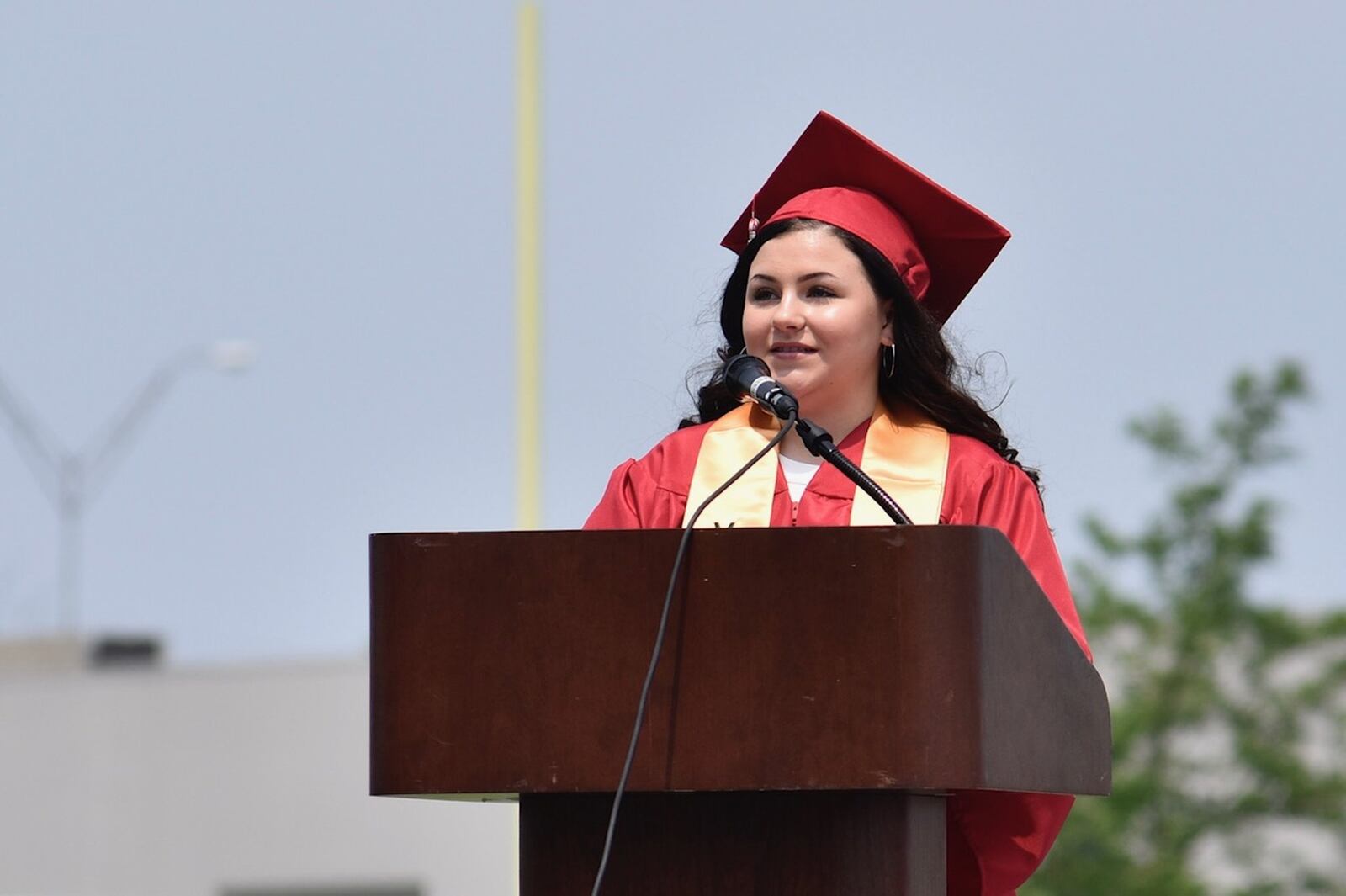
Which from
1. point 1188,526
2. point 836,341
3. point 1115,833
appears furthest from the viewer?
point 1188,526

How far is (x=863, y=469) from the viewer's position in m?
3.92

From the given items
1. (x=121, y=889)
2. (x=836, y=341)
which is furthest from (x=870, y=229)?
(x=121, y=889)

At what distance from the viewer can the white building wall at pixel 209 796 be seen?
22.0 metres

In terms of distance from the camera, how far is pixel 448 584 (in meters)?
3.10

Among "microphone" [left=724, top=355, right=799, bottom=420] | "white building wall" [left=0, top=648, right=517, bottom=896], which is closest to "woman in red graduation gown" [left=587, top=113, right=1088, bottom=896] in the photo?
"microphone" [left=724, top=355, right=799, bottom=420]

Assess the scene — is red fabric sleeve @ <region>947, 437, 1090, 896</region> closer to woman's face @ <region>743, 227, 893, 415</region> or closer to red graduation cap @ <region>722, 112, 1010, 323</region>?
woman's face @ <region>743, 227, 893, 415</region>

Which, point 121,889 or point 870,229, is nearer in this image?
point 870,229

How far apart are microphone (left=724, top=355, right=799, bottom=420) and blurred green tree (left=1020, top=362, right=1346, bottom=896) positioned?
1327 cm

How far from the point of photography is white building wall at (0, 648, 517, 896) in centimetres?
2198

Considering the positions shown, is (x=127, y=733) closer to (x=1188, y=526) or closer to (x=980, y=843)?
(x=1188, y=526)

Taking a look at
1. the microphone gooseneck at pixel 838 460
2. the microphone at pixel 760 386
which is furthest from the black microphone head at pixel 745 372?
the microphone gooseneck at pixel 838 460

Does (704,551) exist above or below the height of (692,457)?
below

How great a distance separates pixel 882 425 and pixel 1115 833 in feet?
41.9

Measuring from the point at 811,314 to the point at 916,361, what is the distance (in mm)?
251
